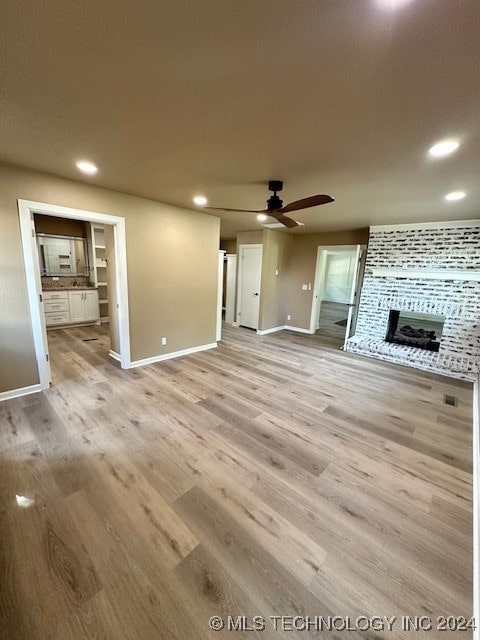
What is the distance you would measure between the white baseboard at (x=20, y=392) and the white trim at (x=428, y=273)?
5684 millimetres

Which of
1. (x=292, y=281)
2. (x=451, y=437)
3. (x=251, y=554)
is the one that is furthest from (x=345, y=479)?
(x=292, y=281)

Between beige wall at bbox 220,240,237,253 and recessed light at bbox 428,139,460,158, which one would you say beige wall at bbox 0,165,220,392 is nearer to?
beige wall at bbox 220,240,237,253

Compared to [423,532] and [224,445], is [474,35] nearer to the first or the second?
[423,532]

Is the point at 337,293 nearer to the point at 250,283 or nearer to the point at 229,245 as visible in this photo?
the point at 229,245

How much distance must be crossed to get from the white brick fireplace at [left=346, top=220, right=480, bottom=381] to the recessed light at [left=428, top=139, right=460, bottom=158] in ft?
9.62

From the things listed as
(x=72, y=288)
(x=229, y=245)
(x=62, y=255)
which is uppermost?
(x=229, y=245)

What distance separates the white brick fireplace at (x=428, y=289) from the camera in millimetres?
4035

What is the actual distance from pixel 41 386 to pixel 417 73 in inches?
166

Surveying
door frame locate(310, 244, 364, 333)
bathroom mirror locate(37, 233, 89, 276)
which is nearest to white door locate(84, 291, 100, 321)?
bathroom mirror locate(37, 233, 89, 276)

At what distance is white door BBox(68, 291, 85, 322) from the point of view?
226 inches

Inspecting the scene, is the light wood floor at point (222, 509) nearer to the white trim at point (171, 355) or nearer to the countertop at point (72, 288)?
the white trim at point (171, 355)

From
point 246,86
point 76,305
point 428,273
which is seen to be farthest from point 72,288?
point 428,273

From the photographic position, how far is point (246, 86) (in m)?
1.31

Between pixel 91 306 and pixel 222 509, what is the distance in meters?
5.85
